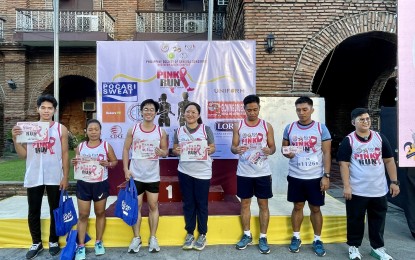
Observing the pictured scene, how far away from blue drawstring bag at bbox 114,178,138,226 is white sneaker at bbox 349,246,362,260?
8.79 ft

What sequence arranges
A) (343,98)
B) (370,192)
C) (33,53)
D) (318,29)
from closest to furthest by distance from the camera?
(370,192), (318,29), (343,98), (33,53)

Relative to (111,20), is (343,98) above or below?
below

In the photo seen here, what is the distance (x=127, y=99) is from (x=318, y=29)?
4218 mm

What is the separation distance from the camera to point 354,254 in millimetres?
3768

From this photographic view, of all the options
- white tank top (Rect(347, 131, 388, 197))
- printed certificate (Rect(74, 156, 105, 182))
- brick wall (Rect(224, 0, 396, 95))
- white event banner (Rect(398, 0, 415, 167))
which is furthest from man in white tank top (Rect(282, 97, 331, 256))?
brick wall (Rect(224, 0, 396, 95))

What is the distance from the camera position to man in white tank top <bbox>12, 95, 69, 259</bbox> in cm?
373

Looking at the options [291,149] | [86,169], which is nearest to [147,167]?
[86,169]

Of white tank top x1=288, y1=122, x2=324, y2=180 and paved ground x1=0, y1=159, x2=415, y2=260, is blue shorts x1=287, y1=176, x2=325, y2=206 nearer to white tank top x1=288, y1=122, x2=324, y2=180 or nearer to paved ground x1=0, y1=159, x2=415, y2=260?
white tank top x1=288, y1=122, x2=324, y2=180

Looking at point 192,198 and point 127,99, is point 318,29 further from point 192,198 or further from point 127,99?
point 192,198

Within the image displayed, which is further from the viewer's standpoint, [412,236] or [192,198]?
[412,236]

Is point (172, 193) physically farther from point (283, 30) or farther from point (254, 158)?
point (283, 30)

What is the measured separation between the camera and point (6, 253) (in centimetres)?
405

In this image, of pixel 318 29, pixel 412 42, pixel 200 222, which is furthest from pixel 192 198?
pixel 318 29

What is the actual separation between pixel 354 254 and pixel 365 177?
98 cm
